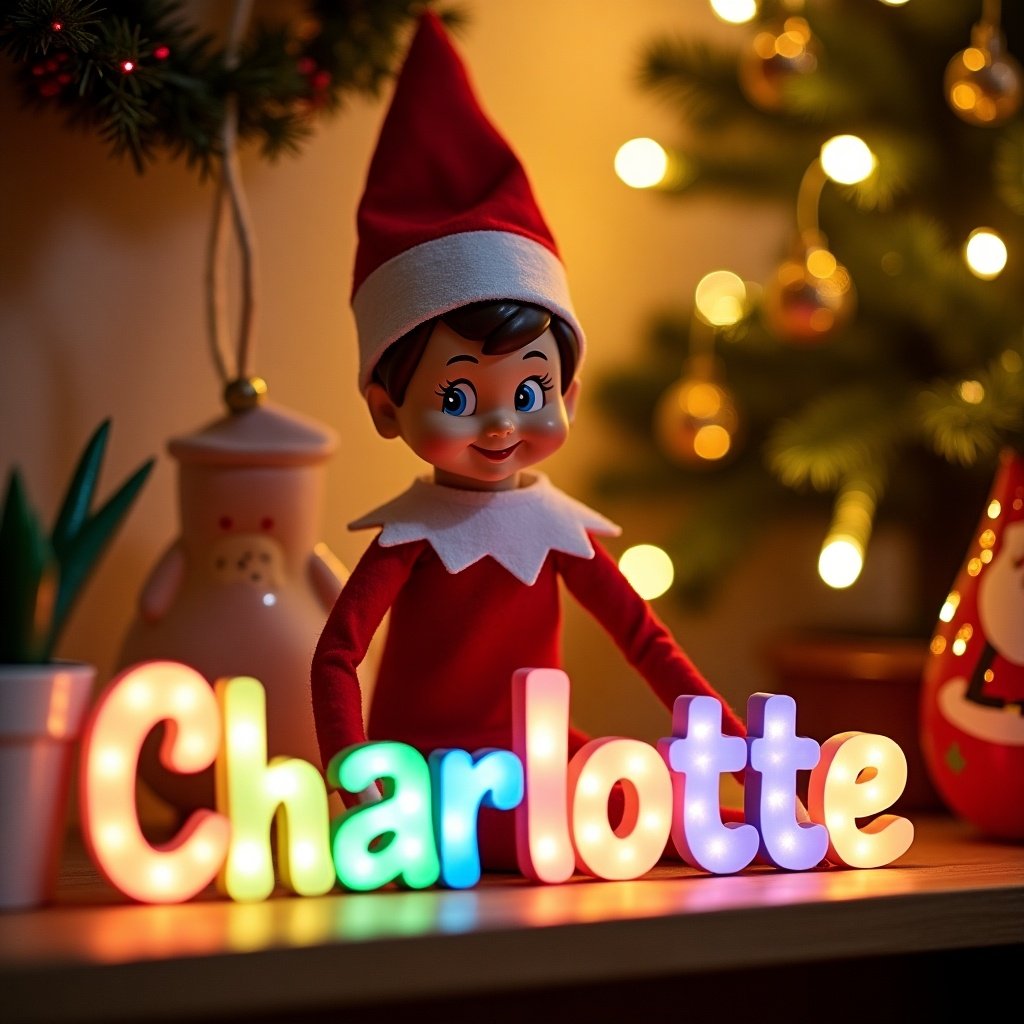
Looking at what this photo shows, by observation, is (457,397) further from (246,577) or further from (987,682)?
(987,682)

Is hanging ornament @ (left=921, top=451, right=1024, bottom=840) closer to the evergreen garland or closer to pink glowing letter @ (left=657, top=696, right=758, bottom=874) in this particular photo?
pink glowing letter @ (left=657, top=696, right=758, bottom=874)

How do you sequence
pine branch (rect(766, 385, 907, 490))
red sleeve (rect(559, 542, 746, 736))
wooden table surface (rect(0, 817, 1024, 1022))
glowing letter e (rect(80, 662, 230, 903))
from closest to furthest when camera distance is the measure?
1. wooden table surface (rect(0, 817, 1024, 1022))
2. glowing letter e (rect(80, 662, 230, 903))
3. red sleeve (rect(559, 542, 746, 736))
4. pine branch (rect(766, 385, 907, 490))

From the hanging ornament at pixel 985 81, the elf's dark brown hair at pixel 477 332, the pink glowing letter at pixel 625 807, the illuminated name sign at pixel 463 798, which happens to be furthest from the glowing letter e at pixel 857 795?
the hanging ornament at pixel 985 81

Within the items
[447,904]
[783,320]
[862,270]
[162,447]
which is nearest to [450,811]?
[447,904]

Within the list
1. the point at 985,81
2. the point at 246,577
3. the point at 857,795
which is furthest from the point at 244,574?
the point at 985,81

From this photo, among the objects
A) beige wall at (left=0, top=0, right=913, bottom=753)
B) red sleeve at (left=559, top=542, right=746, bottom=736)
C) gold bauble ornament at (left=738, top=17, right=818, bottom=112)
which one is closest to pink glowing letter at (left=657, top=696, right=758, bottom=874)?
red sleeve at (left=559, top=542, right=746, bottom=736)

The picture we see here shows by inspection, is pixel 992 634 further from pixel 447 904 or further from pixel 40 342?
pixel 40 342

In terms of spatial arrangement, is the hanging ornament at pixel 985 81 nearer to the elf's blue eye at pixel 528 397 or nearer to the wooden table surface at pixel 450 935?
the elf's blue eye at pixel 528 397
